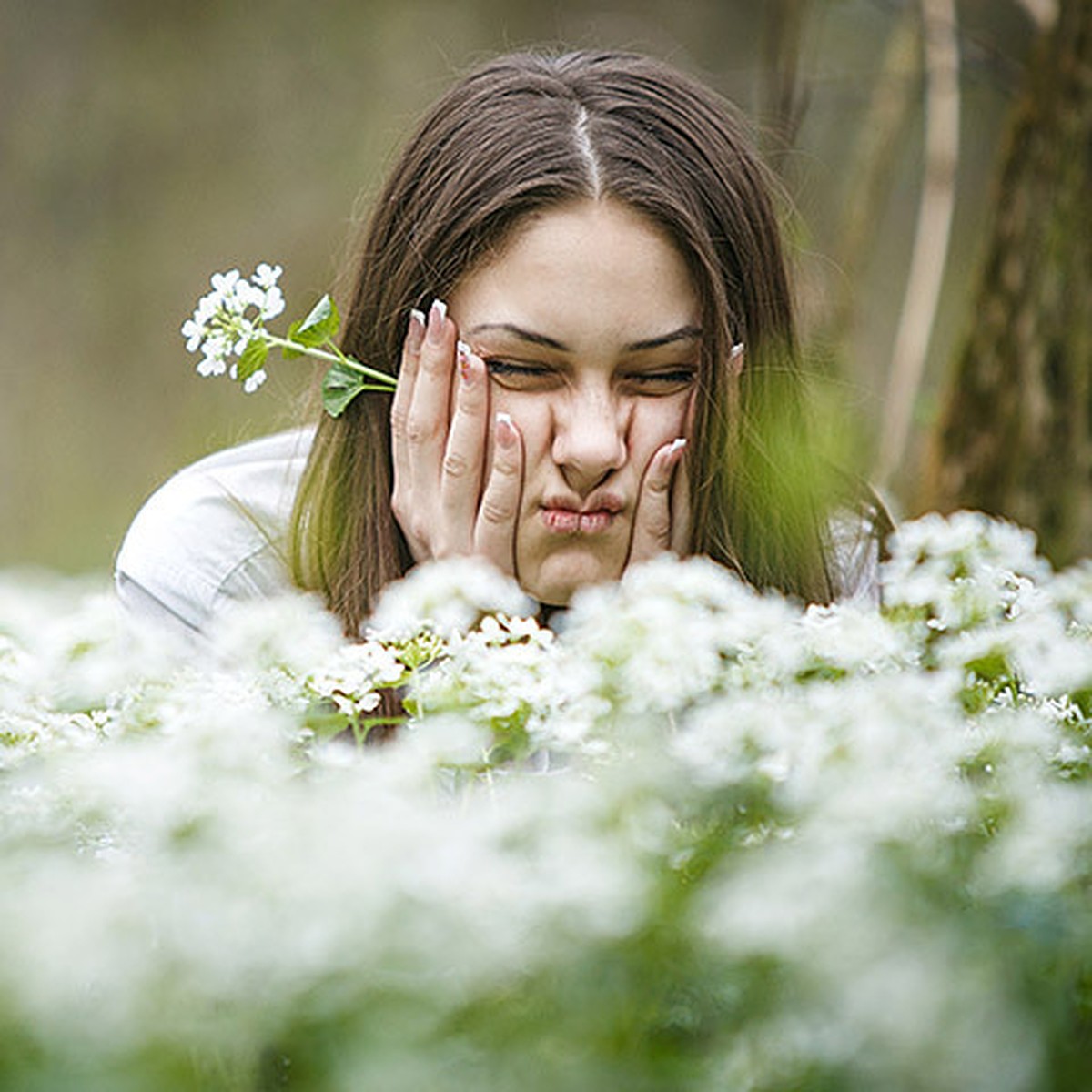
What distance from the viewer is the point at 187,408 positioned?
4.85 meters

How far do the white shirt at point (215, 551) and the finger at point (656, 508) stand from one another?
1.03ft

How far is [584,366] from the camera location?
1380mm

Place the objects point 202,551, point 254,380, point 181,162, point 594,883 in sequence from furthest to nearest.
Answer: point 181,162, point 202,551, point 254,380, point 594,883

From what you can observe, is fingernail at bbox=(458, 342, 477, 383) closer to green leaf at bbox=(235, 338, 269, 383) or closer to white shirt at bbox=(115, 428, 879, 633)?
green leaf at bbox=(235, 338, 269, 383)

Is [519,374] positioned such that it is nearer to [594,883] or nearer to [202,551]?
[202,551]

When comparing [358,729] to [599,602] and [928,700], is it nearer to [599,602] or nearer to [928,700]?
[599,602]

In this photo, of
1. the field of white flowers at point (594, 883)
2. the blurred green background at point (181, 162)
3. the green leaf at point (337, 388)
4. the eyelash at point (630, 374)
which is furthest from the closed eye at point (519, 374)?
the blurred green background at point (181, 162)

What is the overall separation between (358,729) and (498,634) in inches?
3.6

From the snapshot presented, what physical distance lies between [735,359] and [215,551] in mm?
615

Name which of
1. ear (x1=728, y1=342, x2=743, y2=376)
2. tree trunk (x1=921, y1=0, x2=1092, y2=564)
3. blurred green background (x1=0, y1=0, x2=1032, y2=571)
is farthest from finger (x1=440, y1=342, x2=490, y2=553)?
blurred green background (x1=0, y1=0, x2=1032, y2=571)

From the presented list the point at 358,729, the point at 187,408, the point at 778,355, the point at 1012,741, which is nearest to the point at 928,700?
the point at 1012,741

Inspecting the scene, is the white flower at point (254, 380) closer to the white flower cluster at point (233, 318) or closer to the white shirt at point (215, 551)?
the white flower cluster at point (233, 318)

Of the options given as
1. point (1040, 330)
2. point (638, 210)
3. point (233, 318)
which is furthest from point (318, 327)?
point (1040, 330)

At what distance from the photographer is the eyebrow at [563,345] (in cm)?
138
